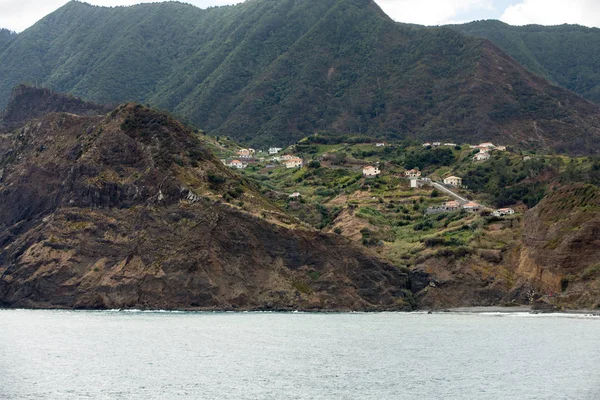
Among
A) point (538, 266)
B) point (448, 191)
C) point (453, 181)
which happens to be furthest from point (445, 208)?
point (538, 266)

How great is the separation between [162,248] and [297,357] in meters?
48.6

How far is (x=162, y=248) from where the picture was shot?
124 metres

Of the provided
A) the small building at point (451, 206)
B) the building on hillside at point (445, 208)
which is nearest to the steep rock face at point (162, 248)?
the building on hillside at point (445, 208)

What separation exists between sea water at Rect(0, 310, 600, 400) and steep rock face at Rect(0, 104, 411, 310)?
9.82 metres

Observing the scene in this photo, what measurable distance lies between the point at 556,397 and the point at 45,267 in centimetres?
7866

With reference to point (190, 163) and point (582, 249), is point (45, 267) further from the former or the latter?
point (582, 249)

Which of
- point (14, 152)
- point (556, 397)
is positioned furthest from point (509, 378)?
point (14, 152)

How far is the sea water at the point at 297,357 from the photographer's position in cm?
6316

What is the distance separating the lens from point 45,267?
125 metres

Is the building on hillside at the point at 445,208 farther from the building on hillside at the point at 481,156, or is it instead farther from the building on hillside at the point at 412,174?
the building on hillside at the point at 481,156

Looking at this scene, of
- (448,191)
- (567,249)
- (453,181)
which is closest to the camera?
(567,249)

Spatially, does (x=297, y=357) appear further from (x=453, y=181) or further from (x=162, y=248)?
(x=453, y=181)

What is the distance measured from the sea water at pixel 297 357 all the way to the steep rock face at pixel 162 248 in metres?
9.82

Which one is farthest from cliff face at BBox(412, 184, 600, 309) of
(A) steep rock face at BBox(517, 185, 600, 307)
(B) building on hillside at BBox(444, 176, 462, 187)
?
(B) building on hillside at BBox(444, 176, 462, 187)
